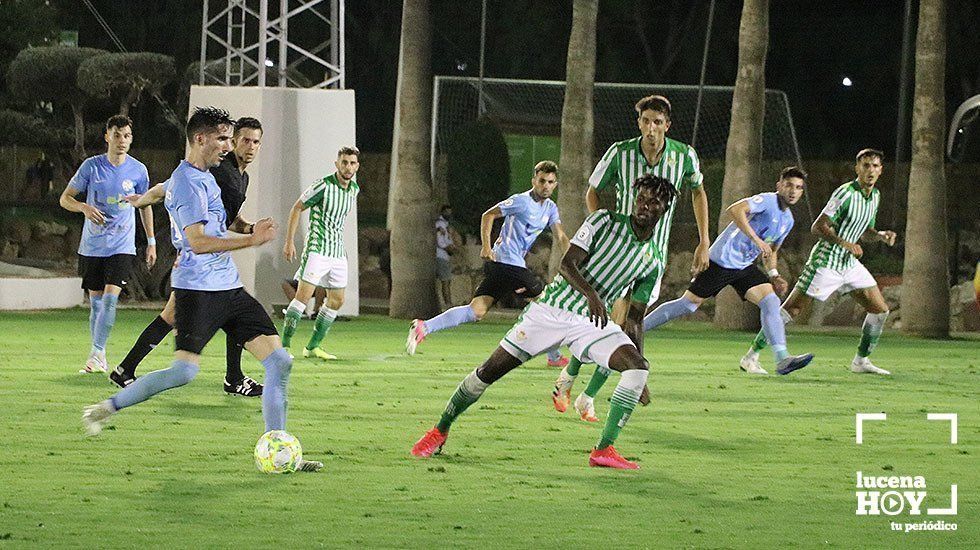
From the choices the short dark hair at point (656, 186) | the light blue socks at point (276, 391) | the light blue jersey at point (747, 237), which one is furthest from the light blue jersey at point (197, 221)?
the light blue jersey at point (747, 237)

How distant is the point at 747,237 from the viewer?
16531 millimetres

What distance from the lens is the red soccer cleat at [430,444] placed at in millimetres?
10547

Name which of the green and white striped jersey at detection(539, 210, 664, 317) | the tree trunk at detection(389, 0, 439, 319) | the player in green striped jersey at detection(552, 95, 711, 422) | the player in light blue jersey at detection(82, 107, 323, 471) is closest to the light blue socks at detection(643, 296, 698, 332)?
the player in green striped jersey at detection(552, 95, 711, 422)

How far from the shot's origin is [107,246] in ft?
51.2

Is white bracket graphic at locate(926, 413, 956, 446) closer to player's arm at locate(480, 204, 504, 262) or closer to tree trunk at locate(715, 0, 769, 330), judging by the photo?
player's arm at locate(480, 204, 504, 262)

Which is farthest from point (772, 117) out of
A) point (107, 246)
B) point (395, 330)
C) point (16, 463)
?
point (16, 463)

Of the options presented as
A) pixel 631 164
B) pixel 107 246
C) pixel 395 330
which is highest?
pixel 631 164

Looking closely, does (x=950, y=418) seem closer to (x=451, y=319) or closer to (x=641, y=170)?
(x=641, y=170)

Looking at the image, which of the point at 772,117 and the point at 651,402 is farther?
the point at 772,117

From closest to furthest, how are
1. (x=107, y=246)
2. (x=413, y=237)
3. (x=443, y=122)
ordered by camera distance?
(x=107, y=246), (x=413, y=237), (x=443, y=122)

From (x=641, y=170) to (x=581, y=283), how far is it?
9.63 feet

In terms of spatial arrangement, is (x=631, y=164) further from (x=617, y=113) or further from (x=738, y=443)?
(x=617, y=113)

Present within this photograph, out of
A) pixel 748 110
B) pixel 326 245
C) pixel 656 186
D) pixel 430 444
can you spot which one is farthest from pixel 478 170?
pixel 656 186

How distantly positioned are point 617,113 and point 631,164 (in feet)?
78.4
